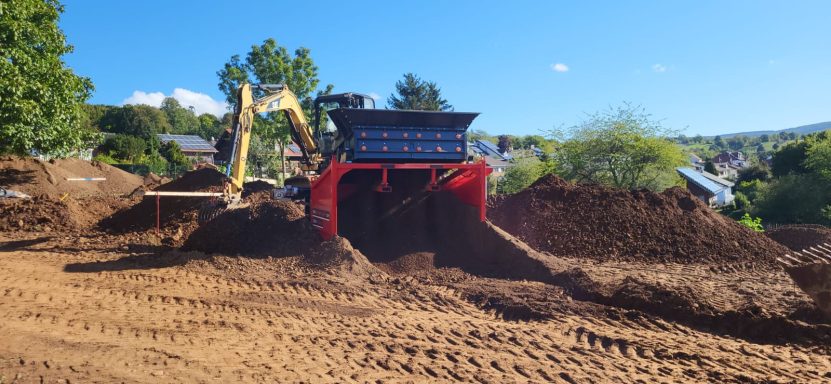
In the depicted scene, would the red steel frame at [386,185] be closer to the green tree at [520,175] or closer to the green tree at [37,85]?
the green tree at [37,85]

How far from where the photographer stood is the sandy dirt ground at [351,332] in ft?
15.8

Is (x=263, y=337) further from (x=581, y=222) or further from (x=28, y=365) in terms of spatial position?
(x=581, y=222)

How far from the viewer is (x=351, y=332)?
19.8ft

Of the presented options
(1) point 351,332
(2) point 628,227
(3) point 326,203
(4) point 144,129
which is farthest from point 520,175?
(4) point 144,129

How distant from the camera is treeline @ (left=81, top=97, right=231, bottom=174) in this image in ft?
158

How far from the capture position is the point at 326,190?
34.0 feet

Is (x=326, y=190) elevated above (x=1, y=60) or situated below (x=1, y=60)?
below

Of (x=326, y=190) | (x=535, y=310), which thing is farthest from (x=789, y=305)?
(x=326, y=190)

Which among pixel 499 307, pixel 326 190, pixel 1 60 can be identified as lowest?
pixel 499 307

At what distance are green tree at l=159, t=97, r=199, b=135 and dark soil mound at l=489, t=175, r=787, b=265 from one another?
8498 cm

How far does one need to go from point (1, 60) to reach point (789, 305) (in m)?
18.4

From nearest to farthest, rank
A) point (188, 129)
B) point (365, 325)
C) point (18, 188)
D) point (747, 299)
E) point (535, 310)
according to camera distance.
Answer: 1. point (365, 325)
2. point (535, 310)
3. point (747, 299)
4. point (18, 188)
5. point (188, 129)

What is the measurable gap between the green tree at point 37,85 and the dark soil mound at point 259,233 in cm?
833

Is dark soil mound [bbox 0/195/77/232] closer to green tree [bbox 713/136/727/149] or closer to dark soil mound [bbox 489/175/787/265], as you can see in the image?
dark soil mound [bbox 489/175/787/265]
